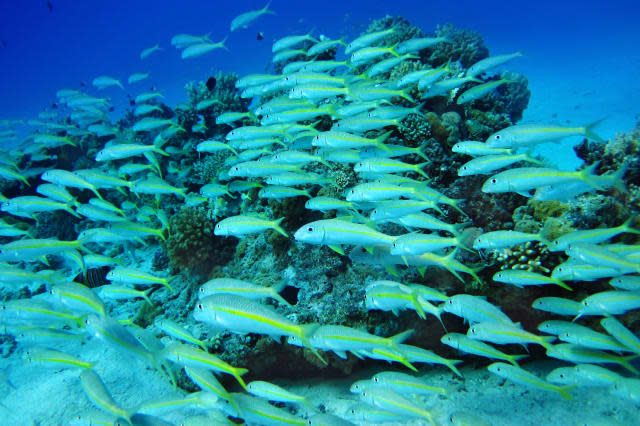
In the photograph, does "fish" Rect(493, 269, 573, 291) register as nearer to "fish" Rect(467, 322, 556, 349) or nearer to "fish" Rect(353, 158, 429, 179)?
"fish" Rect(467, 322, 556, 349)

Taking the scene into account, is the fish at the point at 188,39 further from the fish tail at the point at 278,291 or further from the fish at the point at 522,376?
the fish at the point at 522,376

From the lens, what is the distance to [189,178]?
29.9 ft

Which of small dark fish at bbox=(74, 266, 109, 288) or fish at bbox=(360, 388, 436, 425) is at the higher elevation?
small dark fish at bbox=(74, 266, 109, 288)

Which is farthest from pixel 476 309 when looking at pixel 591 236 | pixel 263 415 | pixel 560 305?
pixel 263 415

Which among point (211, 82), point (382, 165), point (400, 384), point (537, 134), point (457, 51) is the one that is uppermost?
point (211, 82)

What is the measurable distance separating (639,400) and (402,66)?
22.3 ft

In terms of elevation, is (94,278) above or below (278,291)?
below

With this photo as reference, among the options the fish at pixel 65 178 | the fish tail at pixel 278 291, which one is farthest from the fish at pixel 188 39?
the fish tail at pixel 278 291

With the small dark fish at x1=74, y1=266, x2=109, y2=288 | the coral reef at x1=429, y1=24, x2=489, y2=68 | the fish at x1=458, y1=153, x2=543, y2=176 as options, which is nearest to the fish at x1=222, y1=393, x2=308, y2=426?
the fish at x1=458, y1=153, x2=543, y2=176

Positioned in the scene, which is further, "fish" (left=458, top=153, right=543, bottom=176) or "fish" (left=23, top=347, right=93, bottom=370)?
"fish" (left=458, top=153, right=543, bottom=176)

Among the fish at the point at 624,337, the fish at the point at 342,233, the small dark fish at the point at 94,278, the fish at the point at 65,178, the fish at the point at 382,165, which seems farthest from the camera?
the small dark fish at the point at 94,278

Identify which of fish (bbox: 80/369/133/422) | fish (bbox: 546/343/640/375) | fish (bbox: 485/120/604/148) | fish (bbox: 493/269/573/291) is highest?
fish (bbox: 485/120/604/148)

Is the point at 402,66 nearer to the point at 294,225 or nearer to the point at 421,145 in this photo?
the point at 421,145

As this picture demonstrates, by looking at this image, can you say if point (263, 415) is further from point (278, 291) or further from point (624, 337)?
point (624, 337)
